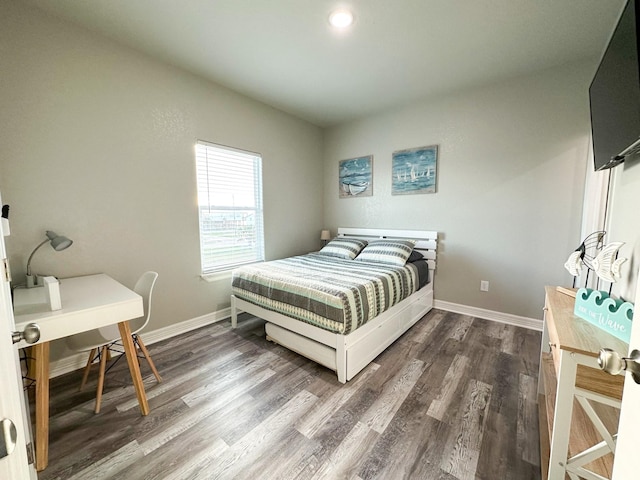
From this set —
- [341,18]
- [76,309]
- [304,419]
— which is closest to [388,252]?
[304,419]

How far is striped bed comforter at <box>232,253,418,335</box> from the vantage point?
76.5 inches

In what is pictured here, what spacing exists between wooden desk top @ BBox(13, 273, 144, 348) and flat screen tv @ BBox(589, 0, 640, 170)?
8.56 ft

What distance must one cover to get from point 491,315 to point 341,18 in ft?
10.8

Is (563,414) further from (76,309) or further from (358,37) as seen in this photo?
(358,37)

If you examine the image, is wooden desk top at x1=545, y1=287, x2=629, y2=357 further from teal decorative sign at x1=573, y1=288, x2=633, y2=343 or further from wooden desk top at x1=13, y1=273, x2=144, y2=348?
wooden desk top at x1=13, y1=273, x2=144, y2=348

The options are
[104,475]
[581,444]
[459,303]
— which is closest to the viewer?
[581,444]

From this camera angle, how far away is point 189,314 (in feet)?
9.11

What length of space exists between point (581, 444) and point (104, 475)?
2197mm

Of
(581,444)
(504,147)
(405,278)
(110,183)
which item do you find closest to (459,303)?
(405,278)

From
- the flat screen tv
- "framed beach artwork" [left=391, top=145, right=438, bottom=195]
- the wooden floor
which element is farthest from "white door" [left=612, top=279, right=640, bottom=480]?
"framed beach artwork" [left=391, top=145, right=438, bottom=195]

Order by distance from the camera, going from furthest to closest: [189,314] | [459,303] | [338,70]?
[459,303]
[189,314]
[338,70]

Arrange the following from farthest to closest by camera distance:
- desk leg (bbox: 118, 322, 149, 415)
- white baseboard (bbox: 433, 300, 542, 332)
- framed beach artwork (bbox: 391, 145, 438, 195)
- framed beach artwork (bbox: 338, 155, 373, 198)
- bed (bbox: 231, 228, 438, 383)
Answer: framed beach artwork (bbox: 338, 155, 373, 198) < framed beach artwork (bbox: 391, 145, 438, 195) < white baseboard (bbox: 433, 300, 542, 332) < bed (bbox: 231, 228, 438, 383) < desk leg (bbox: 118, 322, 149, 415)

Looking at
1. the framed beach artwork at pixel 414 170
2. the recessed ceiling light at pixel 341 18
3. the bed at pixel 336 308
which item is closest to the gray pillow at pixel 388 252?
the bed at pixel 336 308

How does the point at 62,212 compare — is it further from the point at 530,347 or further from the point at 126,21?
the point at 530,347
